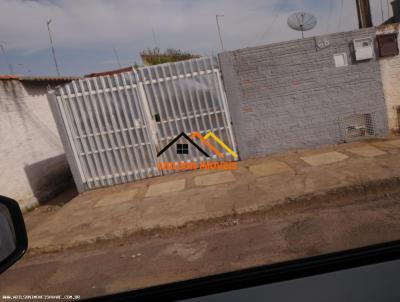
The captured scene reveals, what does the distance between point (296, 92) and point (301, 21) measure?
9.18 ft

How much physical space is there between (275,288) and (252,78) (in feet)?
19.2

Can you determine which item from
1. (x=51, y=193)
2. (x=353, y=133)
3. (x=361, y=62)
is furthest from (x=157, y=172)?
(x=361, y=62)

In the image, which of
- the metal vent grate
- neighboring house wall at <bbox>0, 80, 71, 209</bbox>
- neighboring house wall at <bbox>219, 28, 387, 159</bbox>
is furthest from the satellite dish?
neighboring house wall at <bbox>0, 80, 71, 209</bbox>

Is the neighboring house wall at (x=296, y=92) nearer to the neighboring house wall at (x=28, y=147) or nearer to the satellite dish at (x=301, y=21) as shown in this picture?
the satellite dish at (x=301, y=21)

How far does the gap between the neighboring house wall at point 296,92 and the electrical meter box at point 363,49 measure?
124mm

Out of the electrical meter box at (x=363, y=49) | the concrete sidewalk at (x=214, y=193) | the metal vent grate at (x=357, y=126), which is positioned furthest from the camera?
the metal vent grate at (x=357, y=126)

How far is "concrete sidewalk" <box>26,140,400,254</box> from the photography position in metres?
4.48

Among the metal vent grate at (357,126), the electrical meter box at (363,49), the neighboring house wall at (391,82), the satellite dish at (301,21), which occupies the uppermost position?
the satellite dish at (301,21)

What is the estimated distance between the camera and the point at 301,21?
27.1 feet

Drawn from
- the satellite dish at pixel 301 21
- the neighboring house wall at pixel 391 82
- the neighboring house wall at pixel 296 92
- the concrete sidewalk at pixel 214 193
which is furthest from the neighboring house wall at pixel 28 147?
the neighboring house wall at pixel 391 82

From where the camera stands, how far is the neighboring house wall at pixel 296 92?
21.6 feet

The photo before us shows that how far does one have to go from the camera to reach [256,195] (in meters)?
4.82

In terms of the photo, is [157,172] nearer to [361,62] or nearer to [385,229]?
[385,229]

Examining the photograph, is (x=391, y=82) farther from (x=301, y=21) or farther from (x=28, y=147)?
(x=28, y=147)
